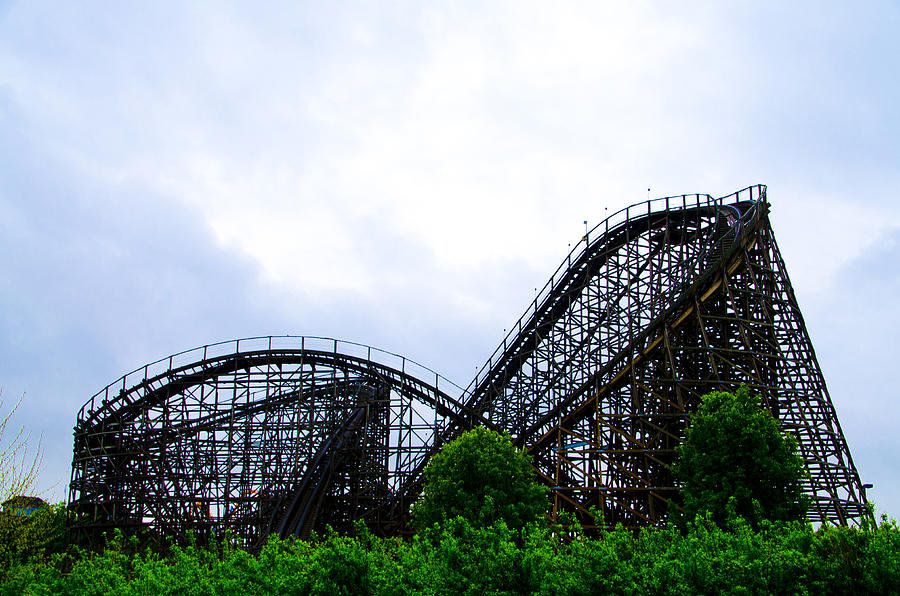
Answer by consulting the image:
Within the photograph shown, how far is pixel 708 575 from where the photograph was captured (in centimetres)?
953

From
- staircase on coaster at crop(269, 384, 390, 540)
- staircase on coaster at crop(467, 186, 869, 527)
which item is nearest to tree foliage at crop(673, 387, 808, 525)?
staircase on coaster at crop(467, 186, 869, 527)

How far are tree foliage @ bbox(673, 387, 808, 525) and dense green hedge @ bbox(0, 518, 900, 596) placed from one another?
7710 mm

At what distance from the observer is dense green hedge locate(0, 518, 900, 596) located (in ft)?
31.0

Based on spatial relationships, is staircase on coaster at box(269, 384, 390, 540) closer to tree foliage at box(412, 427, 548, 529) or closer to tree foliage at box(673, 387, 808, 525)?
tree foliage at box(412, 427, 548, 529)

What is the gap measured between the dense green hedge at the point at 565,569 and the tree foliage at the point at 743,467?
7710 millimetres

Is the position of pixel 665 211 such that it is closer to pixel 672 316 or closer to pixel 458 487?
pixel 672 316

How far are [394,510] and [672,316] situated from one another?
13.1m

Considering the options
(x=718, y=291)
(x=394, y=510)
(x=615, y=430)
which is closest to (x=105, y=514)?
(x=394, y=510)

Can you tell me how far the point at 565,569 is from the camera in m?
10.7

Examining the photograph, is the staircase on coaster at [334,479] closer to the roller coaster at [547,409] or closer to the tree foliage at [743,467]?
the roller coaster at [547,409]

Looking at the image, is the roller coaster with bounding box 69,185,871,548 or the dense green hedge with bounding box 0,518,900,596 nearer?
the dense green hedge with bounding box 0,518,900,596

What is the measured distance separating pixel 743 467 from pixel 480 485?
7.47m

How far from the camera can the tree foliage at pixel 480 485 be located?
21875 millimetres

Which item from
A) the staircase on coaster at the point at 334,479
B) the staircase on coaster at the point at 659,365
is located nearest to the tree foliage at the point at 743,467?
the staircase on coaster at the point at 659,365
